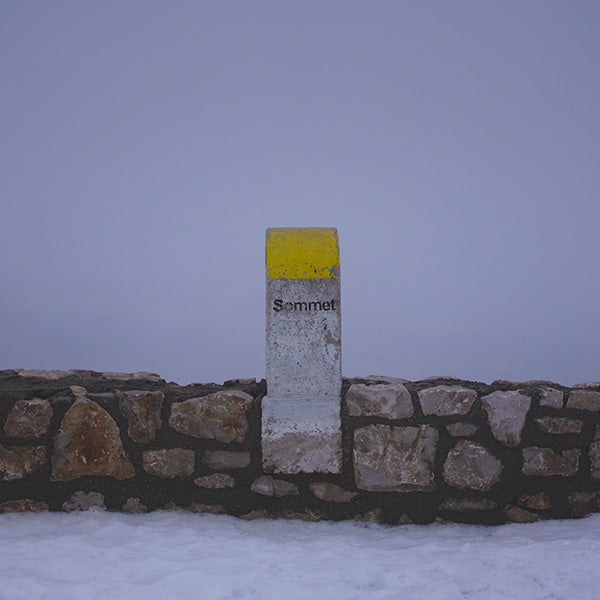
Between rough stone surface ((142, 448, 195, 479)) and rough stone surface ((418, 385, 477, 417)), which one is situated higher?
rough stone surface ((418, 385, 477, 417))

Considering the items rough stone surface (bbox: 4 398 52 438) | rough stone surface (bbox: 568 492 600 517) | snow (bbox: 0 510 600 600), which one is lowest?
snow (bbox: 0 510 600 600)

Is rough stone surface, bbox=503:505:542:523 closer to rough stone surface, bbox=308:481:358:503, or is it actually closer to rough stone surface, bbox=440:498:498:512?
rough stone surface, bbox=440:498:498:512

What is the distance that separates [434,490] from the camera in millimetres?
3014

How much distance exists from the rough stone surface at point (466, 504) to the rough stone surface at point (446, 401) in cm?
51

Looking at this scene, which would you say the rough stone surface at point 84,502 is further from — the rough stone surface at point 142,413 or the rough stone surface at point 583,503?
the rough stone surface at point 583,503

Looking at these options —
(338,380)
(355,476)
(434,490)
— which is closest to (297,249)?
(338,380)

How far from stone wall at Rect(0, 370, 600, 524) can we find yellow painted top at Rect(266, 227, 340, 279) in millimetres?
720

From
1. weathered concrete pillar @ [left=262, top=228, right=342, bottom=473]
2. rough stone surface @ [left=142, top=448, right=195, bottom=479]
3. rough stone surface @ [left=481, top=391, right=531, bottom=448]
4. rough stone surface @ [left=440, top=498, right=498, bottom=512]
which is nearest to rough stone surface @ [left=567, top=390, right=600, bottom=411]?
rough stone surface @ [left=481, top=391, right=531, bottom=448]

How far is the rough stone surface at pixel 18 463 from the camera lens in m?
3.00

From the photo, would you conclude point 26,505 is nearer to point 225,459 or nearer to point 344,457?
point 225,459

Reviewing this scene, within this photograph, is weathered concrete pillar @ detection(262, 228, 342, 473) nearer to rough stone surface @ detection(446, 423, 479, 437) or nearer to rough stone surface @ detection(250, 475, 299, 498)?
rough stone surface @ detection(250, 475, 299, 498)

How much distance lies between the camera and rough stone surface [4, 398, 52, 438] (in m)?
2.99

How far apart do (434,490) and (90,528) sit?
1911mm

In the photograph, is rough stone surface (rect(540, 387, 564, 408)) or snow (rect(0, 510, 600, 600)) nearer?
snow (rect(0, 510, 600, 600))
